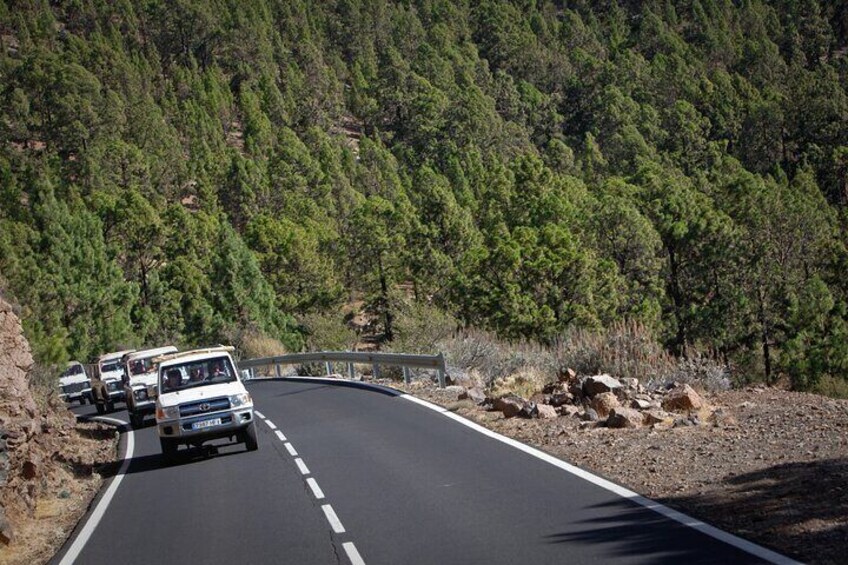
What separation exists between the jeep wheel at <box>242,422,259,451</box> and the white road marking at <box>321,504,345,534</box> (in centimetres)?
626

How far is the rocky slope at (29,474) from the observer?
39.6 ft

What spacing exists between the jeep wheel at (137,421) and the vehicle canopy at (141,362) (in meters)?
1.28

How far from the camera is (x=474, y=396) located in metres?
20.2

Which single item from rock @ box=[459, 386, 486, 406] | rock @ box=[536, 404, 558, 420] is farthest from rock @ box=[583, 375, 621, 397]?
rock @ box=[459, 386, 486, 406]

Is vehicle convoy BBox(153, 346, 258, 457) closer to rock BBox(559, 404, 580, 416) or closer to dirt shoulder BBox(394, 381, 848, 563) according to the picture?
dirt shoulder BBox(394, 381, 848, 563)

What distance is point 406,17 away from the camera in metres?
197

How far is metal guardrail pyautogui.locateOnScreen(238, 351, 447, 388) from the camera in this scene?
23539mm

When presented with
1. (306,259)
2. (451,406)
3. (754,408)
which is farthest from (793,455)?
(306,259)

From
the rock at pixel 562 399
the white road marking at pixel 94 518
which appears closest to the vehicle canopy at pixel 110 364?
the white road marking at pixel 94 518

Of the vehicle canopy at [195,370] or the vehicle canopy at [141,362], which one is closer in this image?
the vehicle canopy at [195,370]

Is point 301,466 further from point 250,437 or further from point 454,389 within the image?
point 454,389

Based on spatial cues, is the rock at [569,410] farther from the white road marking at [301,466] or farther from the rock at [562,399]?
the white road marking at [301,466]

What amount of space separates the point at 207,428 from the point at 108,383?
17.3 m

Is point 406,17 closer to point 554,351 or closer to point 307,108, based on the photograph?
point 307,108
